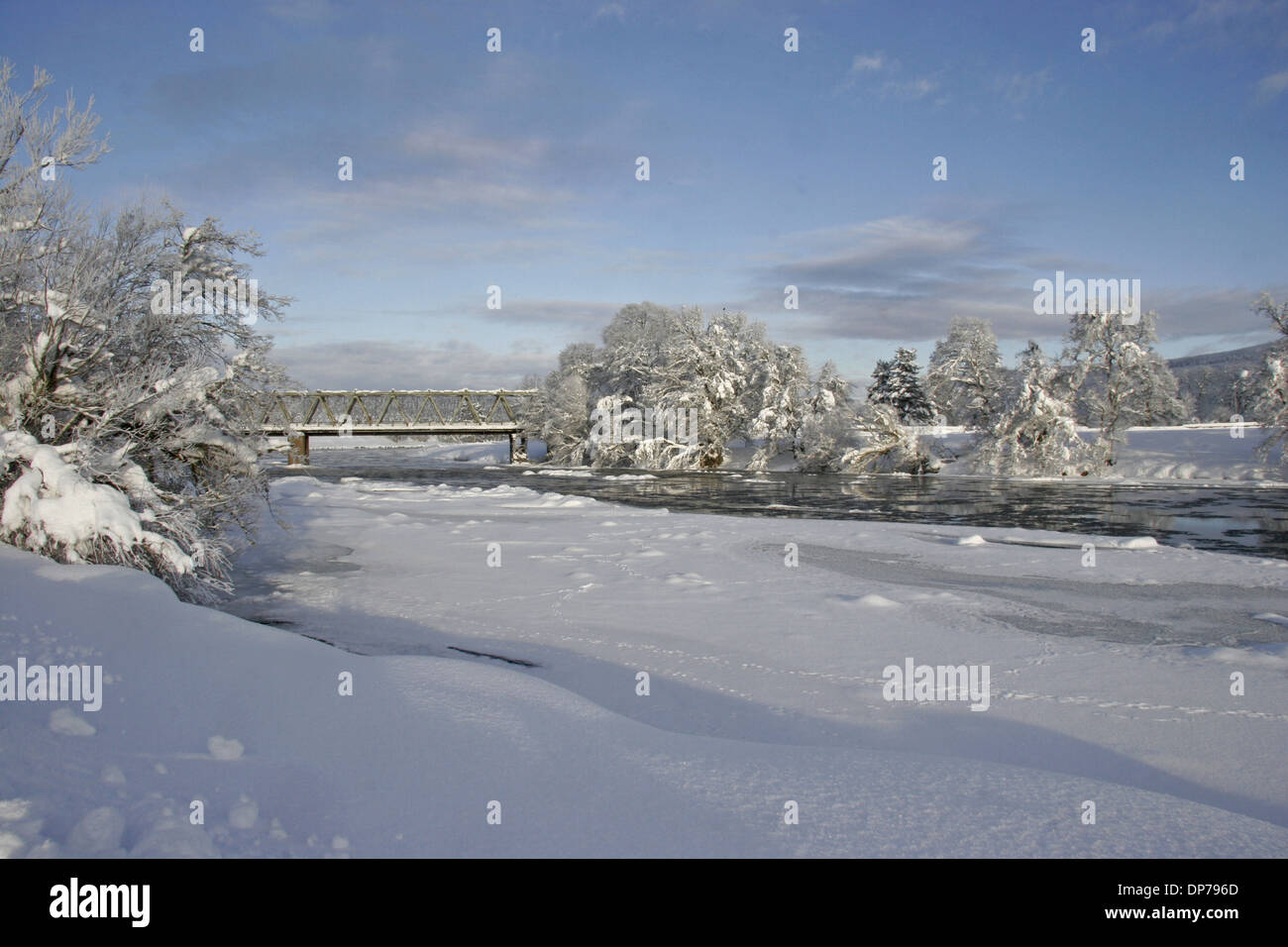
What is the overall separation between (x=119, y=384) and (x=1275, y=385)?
4490 centimetres

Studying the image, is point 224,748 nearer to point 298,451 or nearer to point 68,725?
point 68,725

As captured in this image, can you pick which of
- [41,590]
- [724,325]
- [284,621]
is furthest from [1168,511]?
[724,325]

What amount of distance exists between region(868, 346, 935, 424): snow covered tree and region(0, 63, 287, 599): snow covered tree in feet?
203

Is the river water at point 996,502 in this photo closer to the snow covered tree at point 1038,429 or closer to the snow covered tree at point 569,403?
the snow covered tree at point 1038,429

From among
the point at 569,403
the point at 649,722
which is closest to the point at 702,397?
the point at 569,403

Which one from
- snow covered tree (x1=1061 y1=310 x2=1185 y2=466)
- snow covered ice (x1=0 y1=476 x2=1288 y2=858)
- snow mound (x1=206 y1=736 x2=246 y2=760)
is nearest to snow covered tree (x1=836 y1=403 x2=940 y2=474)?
snow covered tree (x1=1061 y1=310 x2=1185 y2=466)

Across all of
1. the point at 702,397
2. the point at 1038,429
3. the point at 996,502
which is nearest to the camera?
the point at 996,502

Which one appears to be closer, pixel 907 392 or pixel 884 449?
pixel 884 449

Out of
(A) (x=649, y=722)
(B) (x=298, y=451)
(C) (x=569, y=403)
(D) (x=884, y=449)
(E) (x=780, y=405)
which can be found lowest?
(A) (x=649, y=722)

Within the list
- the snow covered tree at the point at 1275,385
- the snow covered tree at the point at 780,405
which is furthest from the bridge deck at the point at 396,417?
the snow covered tree at the point at 1275,385

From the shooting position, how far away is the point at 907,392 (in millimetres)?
69125

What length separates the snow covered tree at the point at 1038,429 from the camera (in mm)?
42812

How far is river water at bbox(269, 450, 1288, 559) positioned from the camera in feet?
70.1
